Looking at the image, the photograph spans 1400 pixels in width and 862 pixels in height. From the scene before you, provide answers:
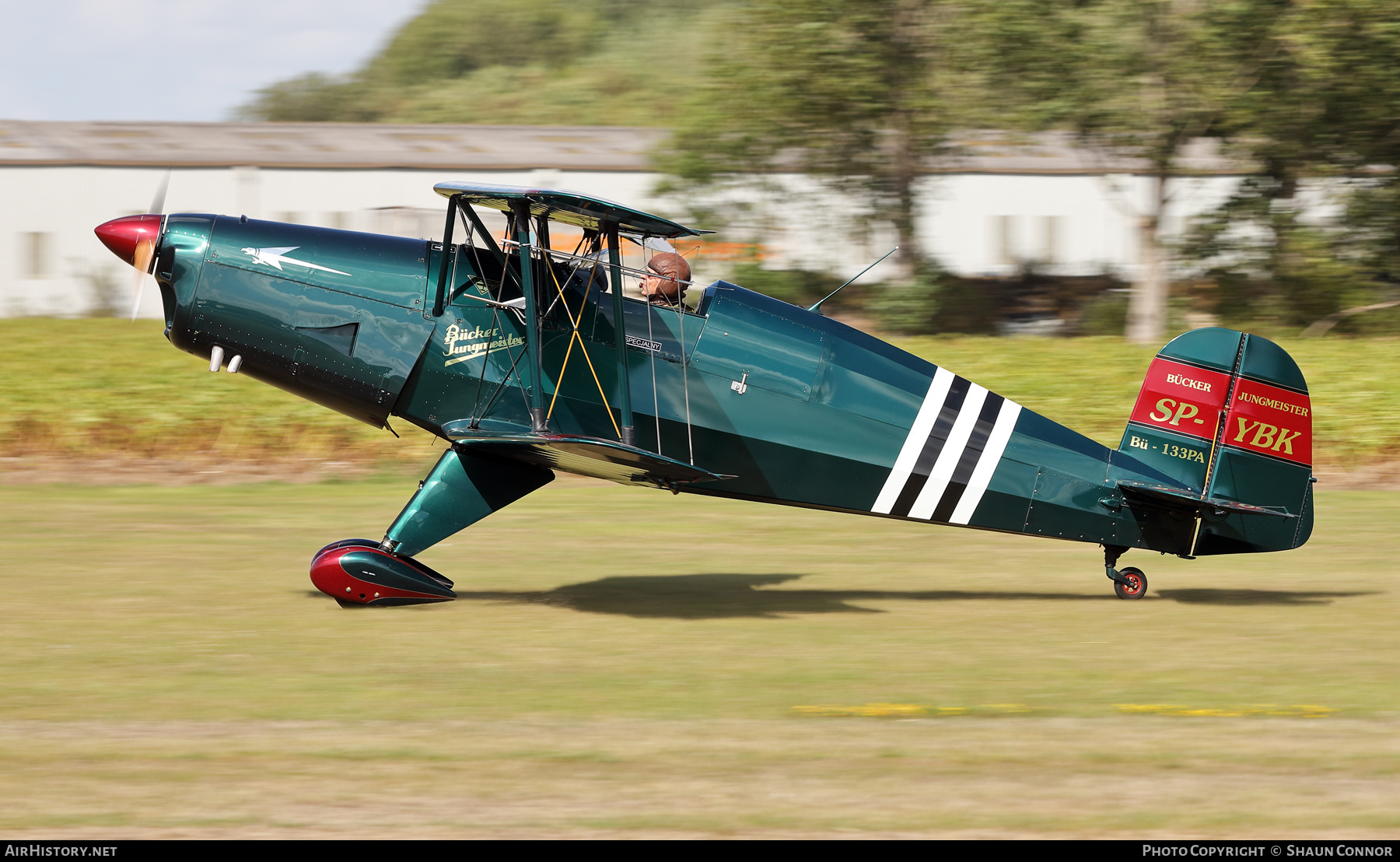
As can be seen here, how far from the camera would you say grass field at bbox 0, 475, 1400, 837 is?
17.1 ft

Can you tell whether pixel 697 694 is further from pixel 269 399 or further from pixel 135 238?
pixel 269 399

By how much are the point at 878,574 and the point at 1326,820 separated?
5332mm

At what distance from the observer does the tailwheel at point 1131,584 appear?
917 cm

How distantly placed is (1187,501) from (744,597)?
3.05 m

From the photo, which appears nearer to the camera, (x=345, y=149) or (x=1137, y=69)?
(x=1137, y=69)

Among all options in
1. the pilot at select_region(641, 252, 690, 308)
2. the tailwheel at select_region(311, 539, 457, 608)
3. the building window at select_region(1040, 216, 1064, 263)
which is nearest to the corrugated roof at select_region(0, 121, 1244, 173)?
the building window at select_region(1040, 216, 1064, 263)

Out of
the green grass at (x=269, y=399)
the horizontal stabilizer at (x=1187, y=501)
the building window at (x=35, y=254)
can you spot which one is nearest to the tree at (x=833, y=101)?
the green grass at (x=269, y=399)

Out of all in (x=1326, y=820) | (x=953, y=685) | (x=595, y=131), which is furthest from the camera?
(x=595, y=131)

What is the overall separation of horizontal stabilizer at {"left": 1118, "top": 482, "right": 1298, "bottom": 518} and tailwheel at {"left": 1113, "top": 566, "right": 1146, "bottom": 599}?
668 millimetres

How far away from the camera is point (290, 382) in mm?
8586

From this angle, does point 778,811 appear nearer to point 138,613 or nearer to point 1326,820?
point 1326,820

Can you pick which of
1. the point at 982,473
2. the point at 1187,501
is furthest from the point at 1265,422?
the point at 982,473

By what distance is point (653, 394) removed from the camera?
859 centimetres

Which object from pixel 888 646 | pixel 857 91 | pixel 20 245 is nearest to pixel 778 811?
pixel 888 646
